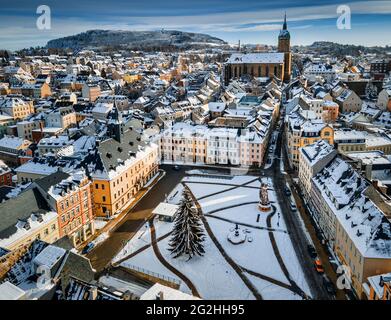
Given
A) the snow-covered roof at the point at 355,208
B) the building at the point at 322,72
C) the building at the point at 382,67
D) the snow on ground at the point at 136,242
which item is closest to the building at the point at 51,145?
the snow on ground at the point at 136,242

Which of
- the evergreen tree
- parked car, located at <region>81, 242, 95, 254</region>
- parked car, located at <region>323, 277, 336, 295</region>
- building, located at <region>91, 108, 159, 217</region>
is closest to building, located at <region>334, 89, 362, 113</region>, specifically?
building, located at <region>91, 108, 159, 217</region>

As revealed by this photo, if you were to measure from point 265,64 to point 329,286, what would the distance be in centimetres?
12887

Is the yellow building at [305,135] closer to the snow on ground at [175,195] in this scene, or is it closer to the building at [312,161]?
the building at [312,161]

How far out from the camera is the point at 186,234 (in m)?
36.8

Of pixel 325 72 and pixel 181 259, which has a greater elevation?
pixel 325 72

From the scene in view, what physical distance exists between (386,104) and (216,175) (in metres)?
60.5

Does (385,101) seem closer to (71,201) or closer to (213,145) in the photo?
(213,145)

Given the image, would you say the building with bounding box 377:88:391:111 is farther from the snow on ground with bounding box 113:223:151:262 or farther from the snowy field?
the snow on ground with bounding box 113:223:151:262

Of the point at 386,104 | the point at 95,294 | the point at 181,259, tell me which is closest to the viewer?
the point at 95,294

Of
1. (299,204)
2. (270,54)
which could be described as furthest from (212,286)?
(270,54)

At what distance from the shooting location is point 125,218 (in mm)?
45938

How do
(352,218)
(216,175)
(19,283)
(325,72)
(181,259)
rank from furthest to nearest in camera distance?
(325,72), (216,175), (181,259), (352,218), (19,283)

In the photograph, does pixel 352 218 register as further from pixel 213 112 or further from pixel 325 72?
pixel 325 72

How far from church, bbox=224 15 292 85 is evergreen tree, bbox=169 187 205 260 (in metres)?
119
